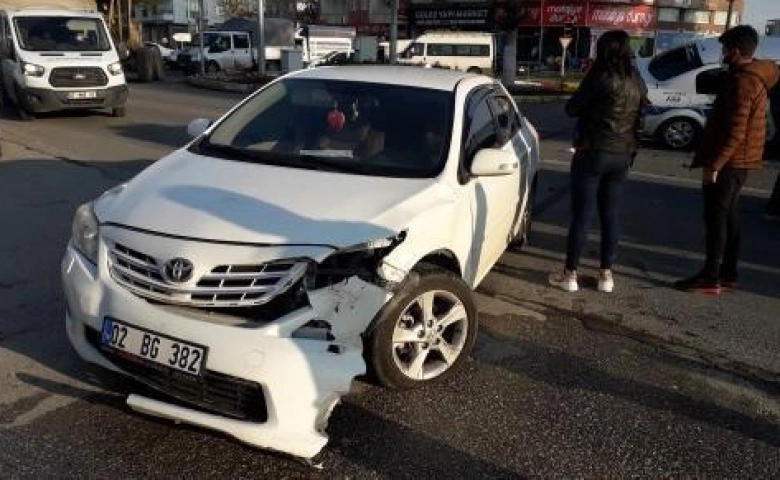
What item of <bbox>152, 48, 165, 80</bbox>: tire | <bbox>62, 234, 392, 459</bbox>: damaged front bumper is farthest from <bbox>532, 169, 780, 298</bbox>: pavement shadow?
<bbox>152, 48, 165, 80</bbox>: tire

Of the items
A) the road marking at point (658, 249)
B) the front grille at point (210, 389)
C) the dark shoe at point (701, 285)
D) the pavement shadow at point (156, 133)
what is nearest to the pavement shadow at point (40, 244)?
the front grille at point (210, 389)

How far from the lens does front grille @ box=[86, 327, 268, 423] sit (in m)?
2.81

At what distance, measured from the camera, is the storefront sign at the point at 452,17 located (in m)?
49.2

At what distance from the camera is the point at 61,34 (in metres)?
13.4

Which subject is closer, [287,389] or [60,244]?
[287,389]

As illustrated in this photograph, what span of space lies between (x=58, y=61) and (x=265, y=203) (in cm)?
1115

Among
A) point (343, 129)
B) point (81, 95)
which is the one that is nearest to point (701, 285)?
point (343, 129)

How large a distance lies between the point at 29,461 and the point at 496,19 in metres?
48.6

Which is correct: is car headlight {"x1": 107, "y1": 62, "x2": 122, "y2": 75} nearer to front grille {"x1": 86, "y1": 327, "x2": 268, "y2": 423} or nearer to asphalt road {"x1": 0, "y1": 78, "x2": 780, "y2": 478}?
asphalt road {"x1": 0, "y1": 78, "x2": 780, "y2": 478}

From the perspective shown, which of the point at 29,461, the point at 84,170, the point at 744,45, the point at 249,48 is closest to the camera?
the point at 29,461

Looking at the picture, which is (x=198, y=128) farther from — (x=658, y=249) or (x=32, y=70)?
(x=32, y=70)

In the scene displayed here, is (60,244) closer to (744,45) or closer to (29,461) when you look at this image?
(29,461)

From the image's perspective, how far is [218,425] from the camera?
2793 millimetres

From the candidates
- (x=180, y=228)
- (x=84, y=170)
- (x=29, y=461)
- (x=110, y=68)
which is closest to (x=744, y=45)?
(x=180, y=228)
